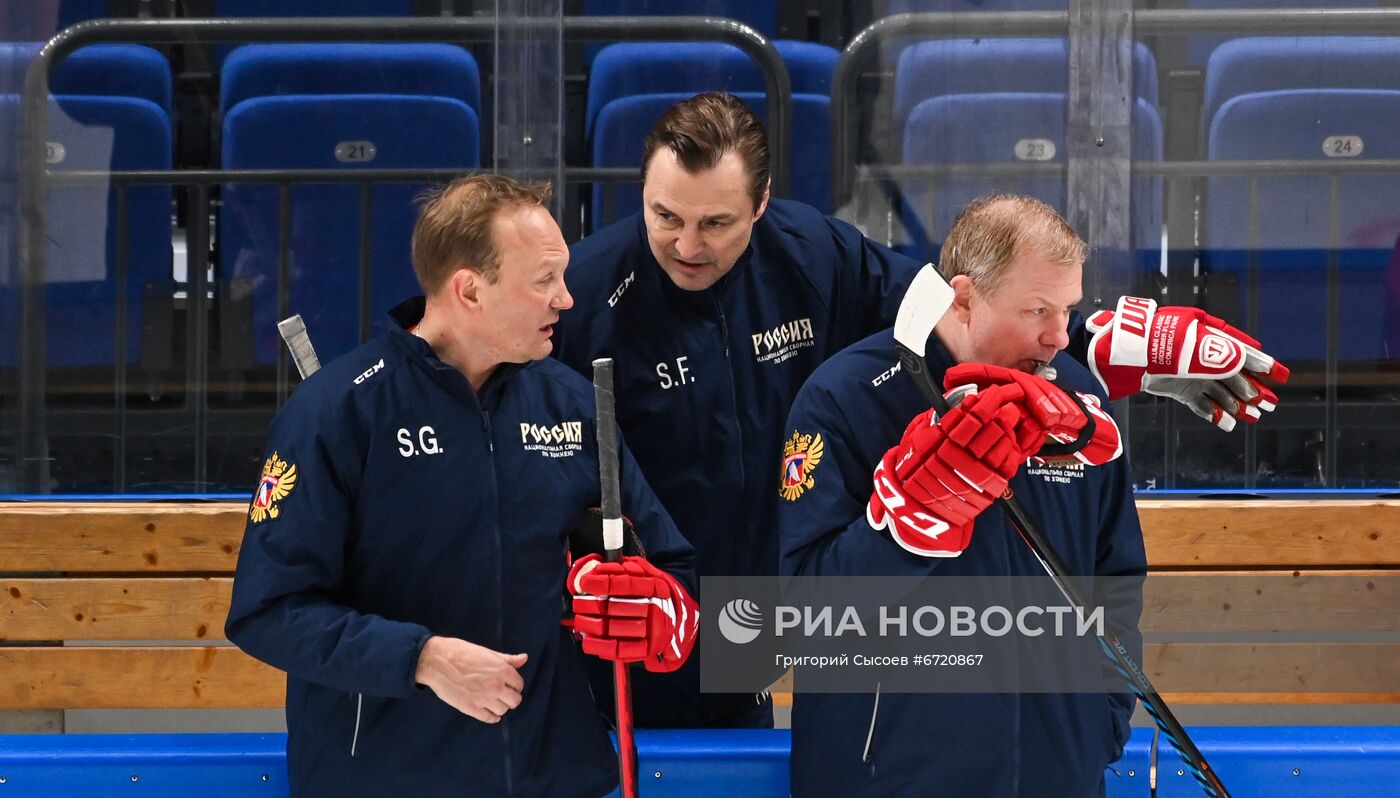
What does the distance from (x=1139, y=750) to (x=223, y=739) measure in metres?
1.30

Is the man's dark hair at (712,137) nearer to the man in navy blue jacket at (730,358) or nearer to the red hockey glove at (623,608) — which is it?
the man in navy blue jacket at (730,358)

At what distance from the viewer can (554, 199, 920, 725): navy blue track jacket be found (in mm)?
2113

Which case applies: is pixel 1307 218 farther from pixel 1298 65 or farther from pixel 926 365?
pixel 926 365

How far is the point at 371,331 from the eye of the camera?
10.1 feet

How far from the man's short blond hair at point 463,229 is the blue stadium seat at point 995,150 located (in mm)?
1404

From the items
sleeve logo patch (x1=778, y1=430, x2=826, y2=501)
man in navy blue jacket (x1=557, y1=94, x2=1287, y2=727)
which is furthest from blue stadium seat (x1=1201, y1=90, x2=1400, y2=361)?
sleeve logo patch (x1=778, y1=430, x2=826, y2=501)

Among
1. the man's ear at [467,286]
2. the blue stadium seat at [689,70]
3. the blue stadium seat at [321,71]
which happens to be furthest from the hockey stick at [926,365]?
the blue stadium seat at [321,71]

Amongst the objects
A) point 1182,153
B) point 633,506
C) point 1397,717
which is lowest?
point 1397,717

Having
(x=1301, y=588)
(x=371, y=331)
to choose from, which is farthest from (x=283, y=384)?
(x=1301, y=588)

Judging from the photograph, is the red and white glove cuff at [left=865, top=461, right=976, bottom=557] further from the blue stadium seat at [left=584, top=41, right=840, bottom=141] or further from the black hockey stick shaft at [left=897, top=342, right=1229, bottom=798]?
the blue stadium seat at [left=584, top=41, right=840, bottom=141]

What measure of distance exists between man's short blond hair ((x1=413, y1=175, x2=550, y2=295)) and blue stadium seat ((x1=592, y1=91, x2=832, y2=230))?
129 cm

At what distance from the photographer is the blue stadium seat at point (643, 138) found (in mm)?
3027

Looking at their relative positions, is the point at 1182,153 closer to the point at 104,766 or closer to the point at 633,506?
the point at 633,506

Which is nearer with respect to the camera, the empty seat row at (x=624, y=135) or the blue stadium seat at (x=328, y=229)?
the empty seat row at (x=624, y=135)
